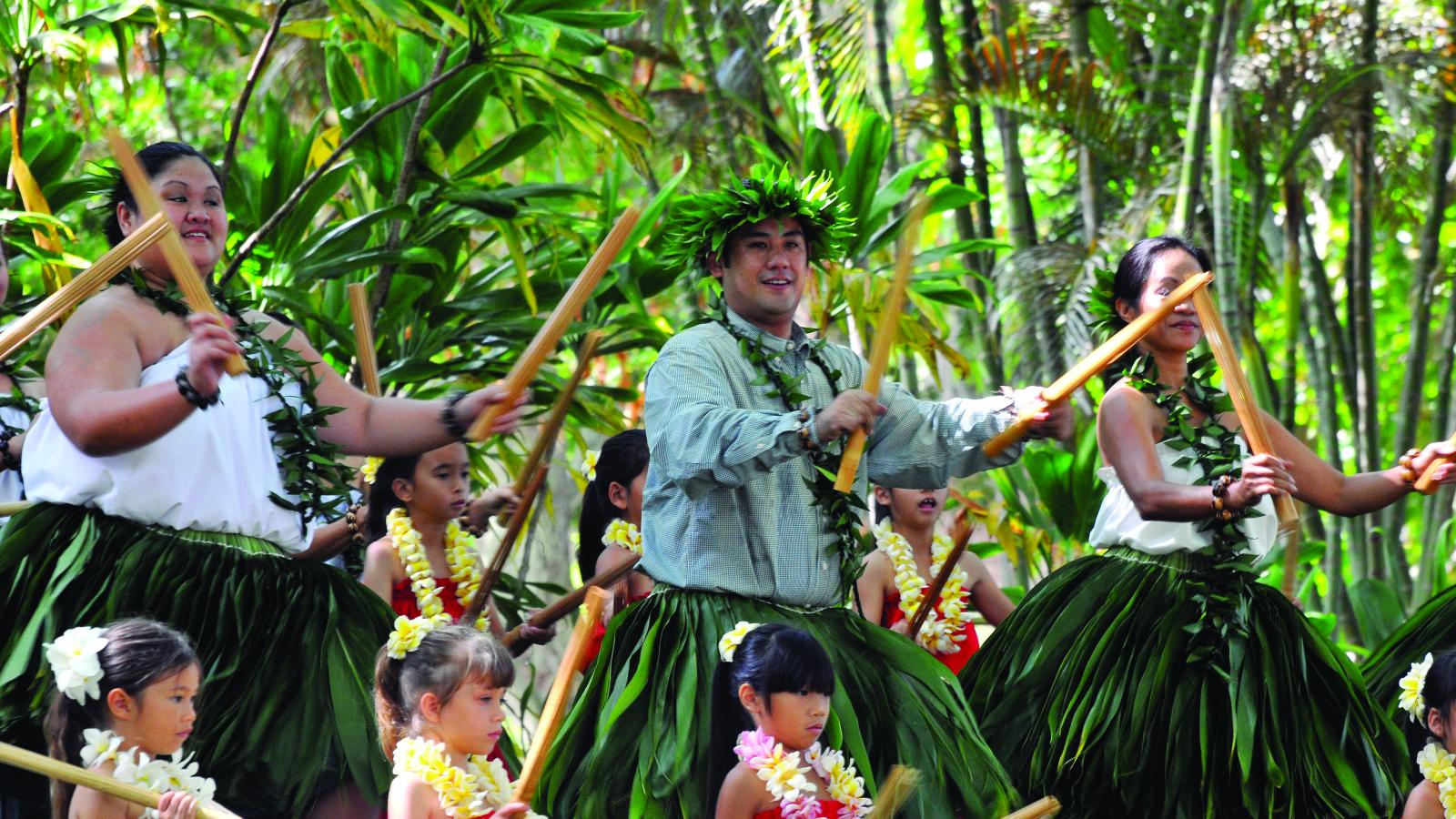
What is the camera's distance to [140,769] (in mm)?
2396

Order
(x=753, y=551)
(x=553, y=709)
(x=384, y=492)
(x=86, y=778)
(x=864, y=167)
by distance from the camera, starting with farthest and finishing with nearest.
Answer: (x=864, y=167)
(x=384, y=492)
(x=753, y=551)
(x=553, y=709)
(x=86, y=778)

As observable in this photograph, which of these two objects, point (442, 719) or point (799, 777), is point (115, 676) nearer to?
point (442, 719)

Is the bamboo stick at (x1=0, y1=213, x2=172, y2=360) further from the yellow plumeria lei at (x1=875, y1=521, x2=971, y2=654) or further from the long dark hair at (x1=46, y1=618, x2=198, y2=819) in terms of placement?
the yellow plumeria lei at (x1=875, y1=521, x2=971, y2=654)

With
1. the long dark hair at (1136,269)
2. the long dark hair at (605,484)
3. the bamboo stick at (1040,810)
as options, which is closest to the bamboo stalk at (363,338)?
the long dark hair at (605,484)

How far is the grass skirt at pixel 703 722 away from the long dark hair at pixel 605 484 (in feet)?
2.97

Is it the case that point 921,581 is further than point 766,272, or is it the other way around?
point 921,581

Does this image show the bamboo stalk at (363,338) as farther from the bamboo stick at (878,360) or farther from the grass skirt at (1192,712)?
the grass skirt at (1192,712)

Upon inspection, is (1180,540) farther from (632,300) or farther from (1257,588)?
(632,300)

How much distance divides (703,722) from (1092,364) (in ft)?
2.65

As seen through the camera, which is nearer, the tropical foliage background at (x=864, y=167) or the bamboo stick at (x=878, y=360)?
the bamboo stick at (x=878, y=360)

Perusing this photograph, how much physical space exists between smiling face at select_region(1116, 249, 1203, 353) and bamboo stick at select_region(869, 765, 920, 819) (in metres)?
1.00

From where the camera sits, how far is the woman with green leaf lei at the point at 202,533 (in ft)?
8.42

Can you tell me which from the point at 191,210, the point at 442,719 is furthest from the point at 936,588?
the point at 191,210

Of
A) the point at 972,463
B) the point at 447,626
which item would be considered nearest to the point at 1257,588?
the point at 972,463
